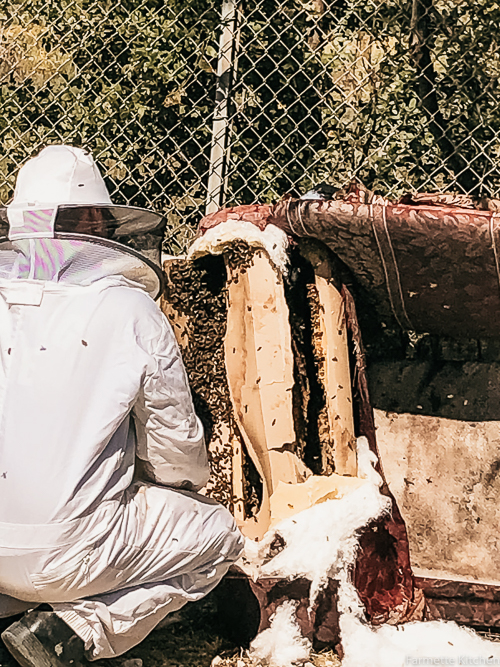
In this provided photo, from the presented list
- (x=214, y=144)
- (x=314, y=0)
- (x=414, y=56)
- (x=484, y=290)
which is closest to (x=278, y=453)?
(x=484, y=290)

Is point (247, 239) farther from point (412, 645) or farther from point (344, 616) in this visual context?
point (412, 645)

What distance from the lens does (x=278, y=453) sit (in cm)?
259

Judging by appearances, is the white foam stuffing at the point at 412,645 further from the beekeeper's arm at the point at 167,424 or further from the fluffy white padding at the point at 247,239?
the fluffy white padding at the point at 247,239

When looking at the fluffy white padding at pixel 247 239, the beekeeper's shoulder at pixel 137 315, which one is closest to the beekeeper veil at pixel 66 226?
the beekeeper's shoulder at pixel 137 315

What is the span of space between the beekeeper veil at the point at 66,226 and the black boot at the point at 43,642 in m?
0.83

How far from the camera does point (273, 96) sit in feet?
13.1

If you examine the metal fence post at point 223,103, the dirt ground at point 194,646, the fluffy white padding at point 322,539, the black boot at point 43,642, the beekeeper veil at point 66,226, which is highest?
the metal fence post at point 223,103

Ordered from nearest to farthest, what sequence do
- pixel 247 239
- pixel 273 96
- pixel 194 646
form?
pixel 194 646
pixel 247 239
pixel 273 96

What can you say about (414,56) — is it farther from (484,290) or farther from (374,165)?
(484,290)

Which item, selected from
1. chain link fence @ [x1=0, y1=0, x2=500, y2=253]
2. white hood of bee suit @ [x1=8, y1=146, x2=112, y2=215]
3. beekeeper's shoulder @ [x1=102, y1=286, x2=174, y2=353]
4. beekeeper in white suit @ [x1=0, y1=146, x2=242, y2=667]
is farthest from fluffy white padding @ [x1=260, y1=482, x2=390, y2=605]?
chain link fence @ [x1=0, y1=0, x2=500, y2=253]

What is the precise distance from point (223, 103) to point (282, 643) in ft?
6.53

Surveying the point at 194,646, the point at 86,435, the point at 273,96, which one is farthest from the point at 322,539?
the point at 273,96

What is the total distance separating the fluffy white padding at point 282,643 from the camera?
2361 mm

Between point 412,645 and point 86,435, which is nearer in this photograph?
point 86,435
